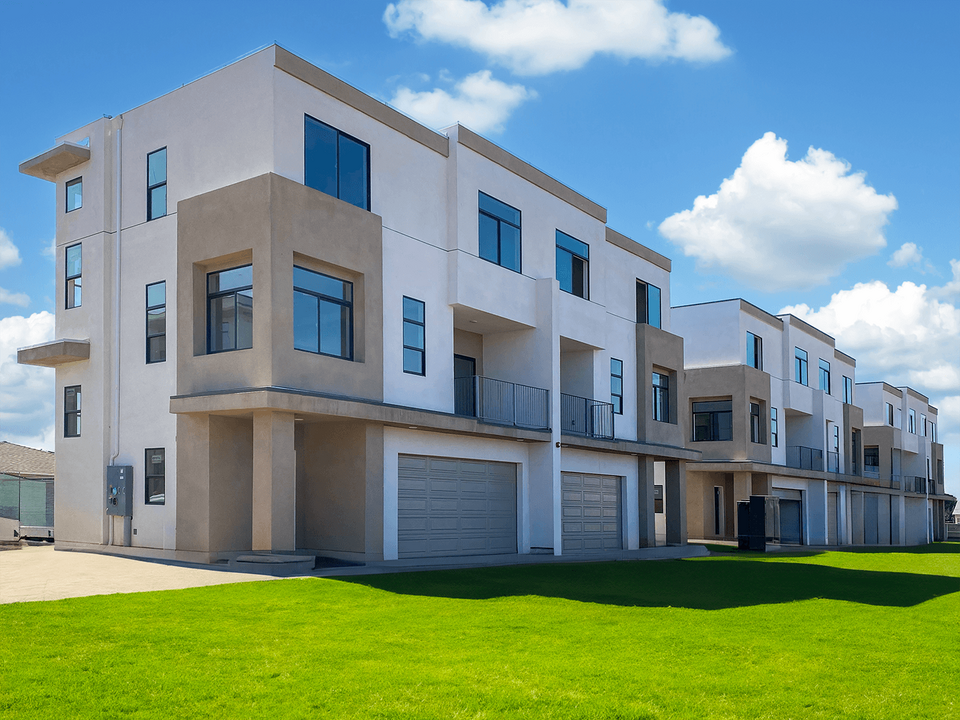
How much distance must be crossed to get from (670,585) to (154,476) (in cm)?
1220

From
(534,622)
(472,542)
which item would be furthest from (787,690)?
(472,542)

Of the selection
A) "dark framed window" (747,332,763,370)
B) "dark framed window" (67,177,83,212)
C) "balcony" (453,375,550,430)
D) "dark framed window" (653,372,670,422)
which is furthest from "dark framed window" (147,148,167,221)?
"dark framed window" (747,332,763,370)

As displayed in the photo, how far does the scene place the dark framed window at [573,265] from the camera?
30.3m

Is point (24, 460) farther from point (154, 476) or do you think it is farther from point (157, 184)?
point (157, 184)

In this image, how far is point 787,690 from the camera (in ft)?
29.2

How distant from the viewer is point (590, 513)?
31141mm

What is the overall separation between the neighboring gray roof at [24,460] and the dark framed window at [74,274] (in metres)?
12.6

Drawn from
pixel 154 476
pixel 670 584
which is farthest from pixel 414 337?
pixel 670 584

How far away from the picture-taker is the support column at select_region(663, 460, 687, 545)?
117 feet

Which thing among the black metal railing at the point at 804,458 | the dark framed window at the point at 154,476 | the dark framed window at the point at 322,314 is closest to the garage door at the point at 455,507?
the dark framed window at the point at 322,314

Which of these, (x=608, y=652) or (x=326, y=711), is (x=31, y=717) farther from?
(x=608, y=652)

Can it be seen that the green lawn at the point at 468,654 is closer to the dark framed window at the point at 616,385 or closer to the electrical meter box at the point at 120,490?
the electrical meter box at the point at 120,490

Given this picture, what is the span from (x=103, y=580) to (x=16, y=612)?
14.5 feet

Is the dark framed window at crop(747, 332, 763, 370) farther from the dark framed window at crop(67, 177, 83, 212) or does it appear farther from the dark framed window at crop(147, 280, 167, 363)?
the dark framed window at crop(67, 177, 83, 212)
